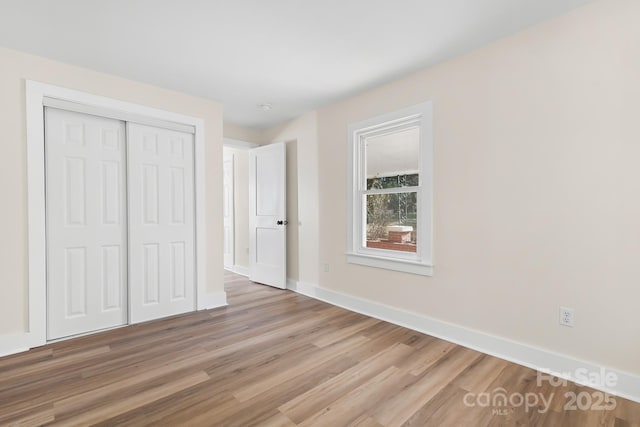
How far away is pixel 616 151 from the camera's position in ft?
6.22

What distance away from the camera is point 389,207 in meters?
3.30

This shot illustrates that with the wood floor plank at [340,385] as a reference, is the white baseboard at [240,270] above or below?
above

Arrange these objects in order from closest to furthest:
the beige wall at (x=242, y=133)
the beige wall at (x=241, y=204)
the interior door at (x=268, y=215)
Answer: the interior door at (x=268, y=215) → the beige wall at (x=242, y=133) → the beige wall at (x=241, y=204)

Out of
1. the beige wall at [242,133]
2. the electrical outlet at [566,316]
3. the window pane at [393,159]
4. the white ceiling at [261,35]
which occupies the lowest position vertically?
the electrical outlet at [566,316]

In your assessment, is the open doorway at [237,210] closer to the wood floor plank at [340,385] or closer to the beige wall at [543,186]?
the beige wall at [543,186]

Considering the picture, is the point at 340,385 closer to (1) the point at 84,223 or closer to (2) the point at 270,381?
(2) the point at 270,381

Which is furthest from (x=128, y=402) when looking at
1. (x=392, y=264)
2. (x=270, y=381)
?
(x=392, y=264)

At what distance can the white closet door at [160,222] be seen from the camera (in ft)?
10.1

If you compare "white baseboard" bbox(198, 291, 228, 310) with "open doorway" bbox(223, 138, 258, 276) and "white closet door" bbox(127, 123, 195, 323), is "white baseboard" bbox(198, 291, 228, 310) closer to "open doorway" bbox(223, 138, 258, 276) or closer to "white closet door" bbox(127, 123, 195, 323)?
"white closet door" bbox(127, 123, 195, 323)

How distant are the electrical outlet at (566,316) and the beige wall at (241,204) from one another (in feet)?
14.4

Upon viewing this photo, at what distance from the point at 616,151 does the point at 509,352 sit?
61.8 inches

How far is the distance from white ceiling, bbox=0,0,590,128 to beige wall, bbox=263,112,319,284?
3.49 feet

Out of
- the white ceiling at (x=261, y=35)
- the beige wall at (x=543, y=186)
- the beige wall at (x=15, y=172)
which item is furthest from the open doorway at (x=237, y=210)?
the beige wall at (x=543, y=186)

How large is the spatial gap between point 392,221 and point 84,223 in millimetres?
3013
